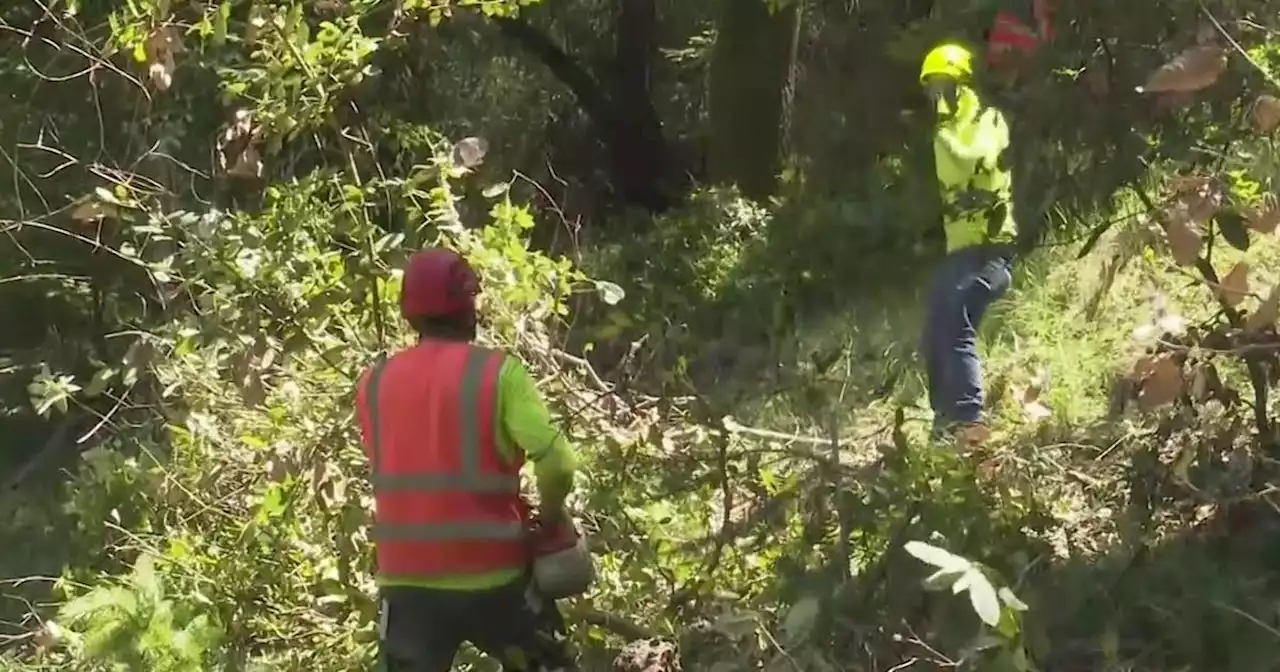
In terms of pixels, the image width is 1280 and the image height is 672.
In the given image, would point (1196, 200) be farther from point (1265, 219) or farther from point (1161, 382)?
point (1161, 382)

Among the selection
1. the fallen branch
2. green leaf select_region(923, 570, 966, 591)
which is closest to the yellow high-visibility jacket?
green leaf select_region(923, 570, 966, 591)

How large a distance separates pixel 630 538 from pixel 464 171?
1360 mm

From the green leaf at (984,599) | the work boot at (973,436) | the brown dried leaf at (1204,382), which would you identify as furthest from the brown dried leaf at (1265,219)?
the green leaf at (984,599)

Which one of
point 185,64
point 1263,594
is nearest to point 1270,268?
point 1263,594

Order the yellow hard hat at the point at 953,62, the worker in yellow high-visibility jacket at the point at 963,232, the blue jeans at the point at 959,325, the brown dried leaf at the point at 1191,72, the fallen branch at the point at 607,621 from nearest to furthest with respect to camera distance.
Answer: the brown dried leaf at the point at 1191,72 < the yellow hard hat at the point at 953,62 < the worker in yellow high-visibility jacket at the point at 963,232 < the fallen branch at the point at 607,621 < the blue jeans at the point at 959,325

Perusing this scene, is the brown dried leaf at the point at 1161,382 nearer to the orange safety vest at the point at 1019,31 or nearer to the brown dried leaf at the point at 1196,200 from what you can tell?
the brown dried leaf at the point at 1196,200

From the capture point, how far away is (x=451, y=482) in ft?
11.0

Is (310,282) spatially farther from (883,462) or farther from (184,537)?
(883,462)

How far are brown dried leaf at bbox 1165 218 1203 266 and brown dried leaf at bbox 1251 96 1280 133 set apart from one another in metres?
0.27

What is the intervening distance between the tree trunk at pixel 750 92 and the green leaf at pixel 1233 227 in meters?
5.04

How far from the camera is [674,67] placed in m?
9.88

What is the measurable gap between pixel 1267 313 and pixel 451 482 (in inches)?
73.7

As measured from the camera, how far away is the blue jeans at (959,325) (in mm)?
4824

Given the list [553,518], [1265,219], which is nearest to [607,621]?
[553,518]
